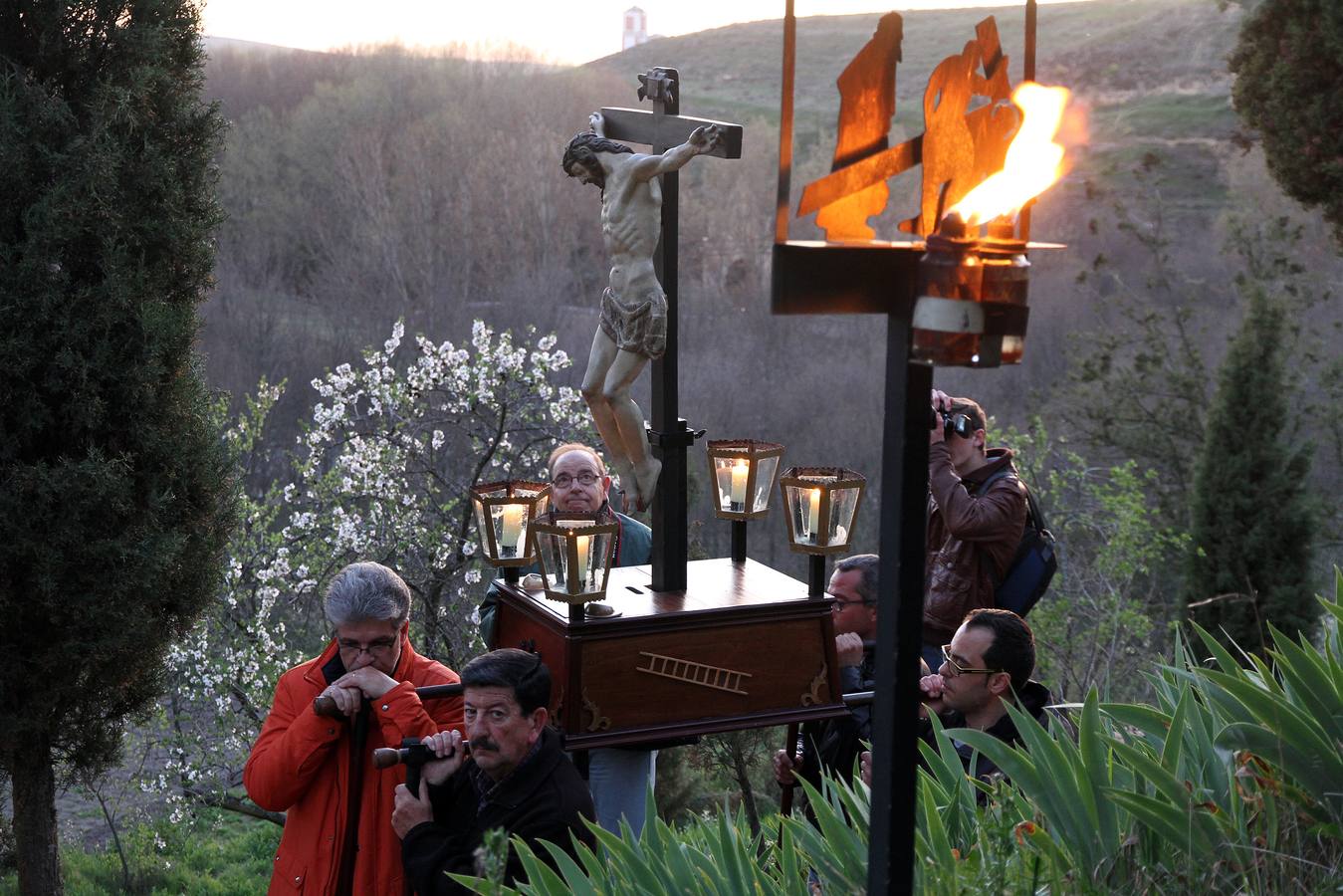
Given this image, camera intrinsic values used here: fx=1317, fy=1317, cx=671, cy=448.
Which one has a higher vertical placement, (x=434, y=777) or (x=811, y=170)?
(x=811, y=170)

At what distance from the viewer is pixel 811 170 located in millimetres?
2287

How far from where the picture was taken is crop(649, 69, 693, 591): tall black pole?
3236 mm

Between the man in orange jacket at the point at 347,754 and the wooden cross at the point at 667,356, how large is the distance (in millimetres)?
690

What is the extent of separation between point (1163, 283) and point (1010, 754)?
14388 millimetres

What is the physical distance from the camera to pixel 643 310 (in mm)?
3117

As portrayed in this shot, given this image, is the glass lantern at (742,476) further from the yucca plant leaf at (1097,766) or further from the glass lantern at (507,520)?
the yucca plant leaf at (1097,766)

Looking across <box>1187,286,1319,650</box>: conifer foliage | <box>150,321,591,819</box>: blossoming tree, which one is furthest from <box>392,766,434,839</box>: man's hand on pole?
<box>1187,286,1319,650</box>: conifer foliage

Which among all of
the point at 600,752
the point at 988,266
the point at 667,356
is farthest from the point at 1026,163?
the point at 600,752

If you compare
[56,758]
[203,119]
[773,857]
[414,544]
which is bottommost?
[56,758]

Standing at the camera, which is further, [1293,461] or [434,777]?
[1293,461]

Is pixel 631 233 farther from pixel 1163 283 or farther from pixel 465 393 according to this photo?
pixel 1163 283

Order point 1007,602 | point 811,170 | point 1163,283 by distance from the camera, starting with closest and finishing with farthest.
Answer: point 811,170
point 1007,602
point 1163,283

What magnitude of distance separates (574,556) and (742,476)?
2.18ft

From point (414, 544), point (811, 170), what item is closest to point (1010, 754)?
point (811, 170)
